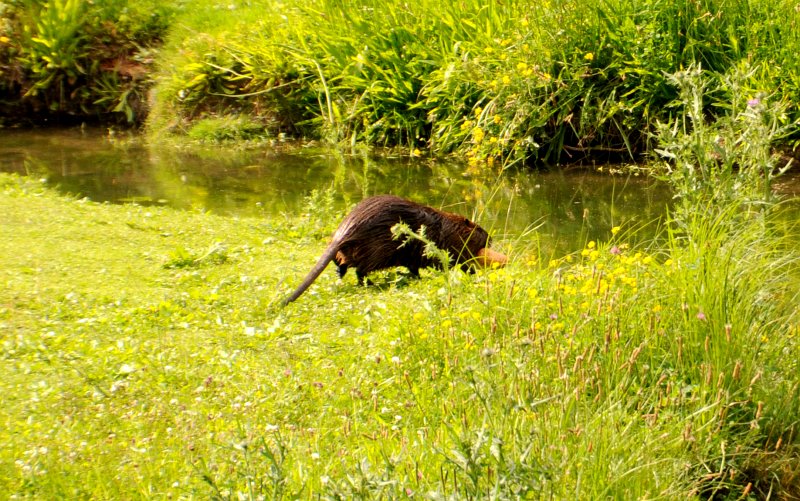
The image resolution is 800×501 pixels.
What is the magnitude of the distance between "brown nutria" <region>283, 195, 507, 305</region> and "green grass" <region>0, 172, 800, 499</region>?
0.22 meters

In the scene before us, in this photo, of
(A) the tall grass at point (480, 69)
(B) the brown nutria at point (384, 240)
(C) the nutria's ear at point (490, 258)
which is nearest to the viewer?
(B) the brown nutria at point (384, 240)

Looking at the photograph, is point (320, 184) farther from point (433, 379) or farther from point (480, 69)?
point (433, 379)

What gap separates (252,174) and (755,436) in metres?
7.46

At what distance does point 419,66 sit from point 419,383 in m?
6.95

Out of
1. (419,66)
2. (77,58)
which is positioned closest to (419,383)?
(419,66)

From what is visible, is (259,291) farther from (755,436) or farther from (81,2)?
(81,2)

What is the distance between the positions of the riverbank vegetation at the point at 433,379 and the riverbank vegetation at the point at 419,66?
4244mm

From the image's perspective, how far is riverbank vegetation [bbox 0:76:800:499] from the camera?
3236mm

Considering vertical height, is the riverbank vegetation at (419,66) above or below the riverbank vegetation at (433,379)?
above

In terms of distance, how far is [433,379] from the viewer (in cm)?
428

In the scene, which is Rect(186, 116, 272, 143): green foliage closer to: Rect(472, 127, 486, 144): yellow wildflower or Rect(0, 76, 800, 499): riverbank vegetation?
Rect(472, 127, 486, 144): yellow wildflower

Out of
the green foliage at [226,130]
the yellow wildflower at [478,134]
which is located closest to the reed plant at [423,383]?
the yellow wildflower at [478,134]

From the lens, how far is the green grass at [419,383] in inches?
127

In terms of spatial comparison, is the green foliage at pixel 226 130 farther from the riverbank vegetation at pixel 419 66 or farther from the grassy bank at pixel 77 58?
the grassy bank at pixel 77 58
